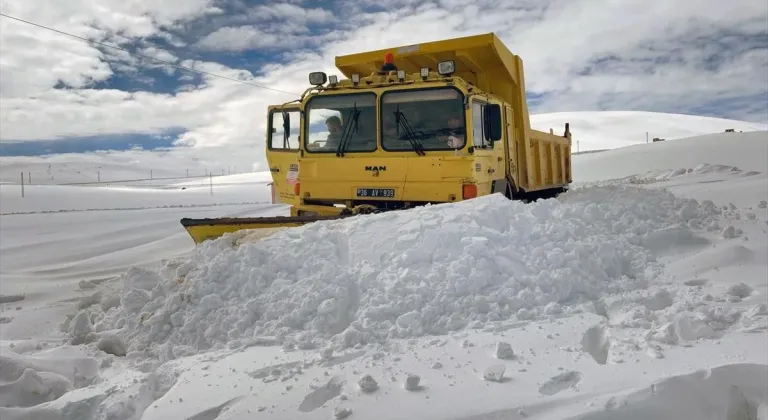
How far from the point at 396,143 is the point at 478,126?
3.21 feet

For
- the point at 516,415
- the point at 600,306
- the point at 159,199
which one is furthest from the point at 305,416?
the point at 159,199

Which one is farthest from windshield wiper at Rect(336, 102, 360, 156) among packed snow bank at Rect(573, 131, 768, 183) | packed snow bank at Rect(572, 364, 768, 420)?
packed snow bank at Rect(573, 131, 768, 183)

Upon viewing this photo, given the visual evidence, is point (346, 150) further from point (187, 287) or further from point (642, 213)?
point (642, 213)

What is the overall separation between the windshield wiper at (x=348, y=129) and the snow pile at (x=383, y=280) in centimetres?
189

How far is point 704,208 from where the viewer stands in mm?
5961

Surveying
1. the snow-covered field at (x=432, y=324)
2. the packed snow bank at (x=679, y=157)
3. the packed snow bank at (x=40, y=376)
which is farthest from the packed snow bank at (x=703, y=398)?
the packed snow bank at (x=679, y=157)

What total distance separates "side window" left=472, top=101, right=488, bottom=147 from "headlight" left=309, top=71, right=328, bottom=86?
195cm

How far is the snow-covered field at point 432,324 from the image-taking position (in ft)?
8.53

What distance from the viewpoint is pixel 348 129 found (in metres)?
6.59

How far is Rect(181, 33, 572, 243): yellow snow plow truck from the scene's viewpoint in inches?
235

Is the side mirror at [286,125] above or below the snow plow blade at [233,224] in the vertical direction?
above

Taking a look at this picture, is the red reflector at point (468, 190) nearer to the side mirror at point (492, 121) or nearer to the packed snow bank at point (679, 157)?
the side mirror at point (492, 121)

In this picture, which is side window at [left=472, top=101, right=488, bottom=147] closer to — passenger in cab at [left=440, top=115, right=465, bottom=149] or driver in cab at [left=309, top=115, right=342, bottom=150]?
passenger in cab at [left=440, top=115, right=465, bottom=149]

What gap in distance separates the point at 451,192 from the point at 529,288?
90.9 inches
